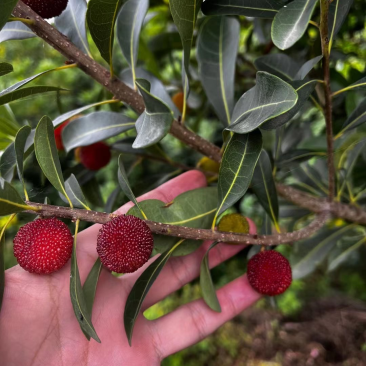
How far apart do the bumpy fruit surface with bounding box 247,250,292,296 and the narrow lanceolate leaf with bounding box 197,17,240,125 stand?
0.31m

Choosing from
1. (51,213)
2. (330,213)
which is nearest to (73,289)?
(51,213)

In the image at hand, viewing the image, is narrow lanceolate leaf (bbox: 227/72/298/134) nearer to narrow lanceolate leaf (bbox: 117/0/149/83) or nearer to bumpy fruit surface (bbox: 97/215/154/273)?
bumpy fruit surface (bbox: 97/215/154/273)

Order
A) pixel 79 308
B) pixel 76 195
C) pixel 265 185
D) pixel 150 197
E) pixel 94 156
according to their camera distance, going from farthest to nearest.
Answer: pixel 94 156 < pixel 150 197 < pixel 265 185 < pixel 76 195 < pixel 79 308

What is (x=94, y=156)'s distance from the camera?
3.34 feet

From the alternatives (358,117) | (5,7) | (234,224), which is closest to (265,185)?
(234,224)

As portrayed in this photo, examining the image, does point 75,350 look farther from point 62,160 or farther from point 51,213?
point 62,160

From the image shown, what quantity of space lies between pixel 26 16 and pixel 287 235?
0.64 meters

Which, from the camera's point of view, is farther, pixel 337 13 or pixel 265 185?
pixel 265 185

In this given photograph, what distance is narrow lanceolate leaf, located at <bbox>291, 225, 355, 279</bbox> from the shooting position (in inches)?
39.7

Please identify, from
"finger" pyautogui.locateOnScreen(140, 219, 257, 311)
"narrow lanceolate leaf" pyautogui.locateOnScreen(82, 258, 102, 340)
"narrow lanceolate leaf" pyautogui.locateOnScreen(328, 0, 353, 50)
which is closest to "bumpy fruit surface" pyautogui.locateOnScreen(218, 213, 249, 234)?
"finger" pyautogui.locateOnScreen(140, 219, 257, 311)

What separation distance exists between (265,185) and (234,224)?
106 mm

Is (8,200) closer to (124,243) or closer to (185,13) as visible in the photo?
(124,243)

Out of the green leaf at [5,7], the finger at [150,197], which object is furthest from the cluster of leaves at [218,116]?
the finger at [150,197]

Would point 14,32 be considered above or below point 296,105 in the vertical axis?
above
